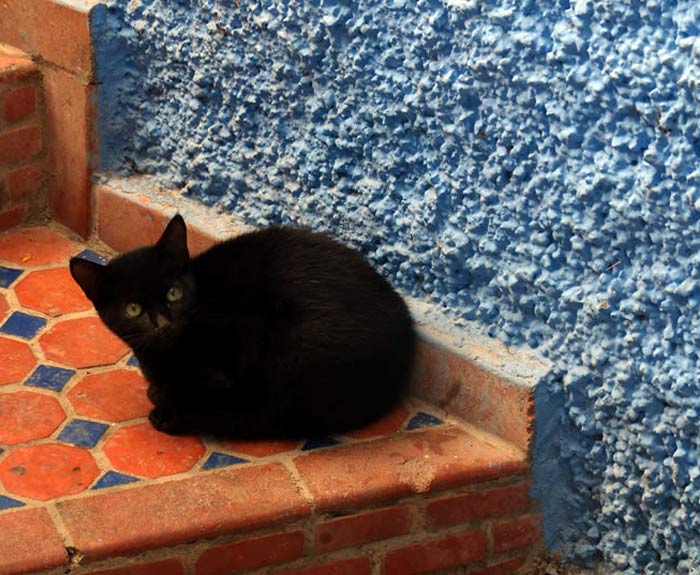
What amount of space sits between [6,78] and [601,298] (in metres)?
2.03

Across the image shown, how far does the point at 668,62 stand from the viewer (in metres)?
2.30

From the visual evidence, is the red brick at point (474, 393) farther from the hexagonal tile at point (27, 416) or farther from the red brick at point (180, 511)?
the hexagonal tile at point (27, 416)

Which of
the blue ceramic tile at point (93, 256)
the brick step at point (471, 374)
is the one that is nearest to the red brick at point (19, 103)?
the blue ceramic tile at point (93, 256)

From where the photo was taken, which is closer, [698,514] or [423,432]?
[698,514]

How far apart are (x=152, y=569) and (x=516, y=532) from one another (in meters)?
0.92

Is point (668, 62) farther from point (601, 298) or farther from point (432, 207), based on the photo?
point (432, 207)

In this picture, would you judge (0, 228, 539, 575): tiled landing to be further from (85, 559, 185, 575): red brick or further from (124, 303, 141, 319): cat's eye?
(124, 303, 141, 319): cat's eye

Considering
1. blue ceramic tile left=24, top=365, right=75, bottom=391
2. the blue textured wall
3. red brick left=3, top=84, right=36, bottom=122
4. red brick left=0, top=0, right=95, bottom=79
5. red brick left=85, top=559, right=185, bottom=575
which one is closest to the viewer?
the blue textured wall

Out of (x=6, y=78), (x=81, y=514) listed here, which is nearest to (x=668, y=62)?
(x=81, y=514)

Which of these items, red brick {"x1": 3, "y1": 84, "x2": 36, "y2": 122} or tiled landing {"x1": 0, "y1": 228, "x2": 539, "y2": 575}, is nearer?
tiled landing {"x1": 0, "y1": 228, "x2": 539, "y2": 575}

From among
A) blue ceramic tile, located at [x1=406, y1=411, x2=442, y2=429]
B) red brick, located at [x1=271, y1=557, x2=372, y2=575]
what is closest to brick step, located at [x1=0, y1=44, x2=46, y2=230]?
blue ceramic tile, located at [x1=406, y1=411, x2=442, y2=429]

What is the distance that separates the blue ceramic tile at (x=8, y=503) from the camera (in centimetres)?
265

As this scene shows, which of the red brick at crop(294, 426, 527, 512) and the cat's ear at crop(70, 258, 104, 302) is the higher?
the cat's ear at crop(70, 258, 104, 302)

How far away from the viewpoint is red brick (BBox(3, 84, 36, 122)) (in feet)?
12.2
